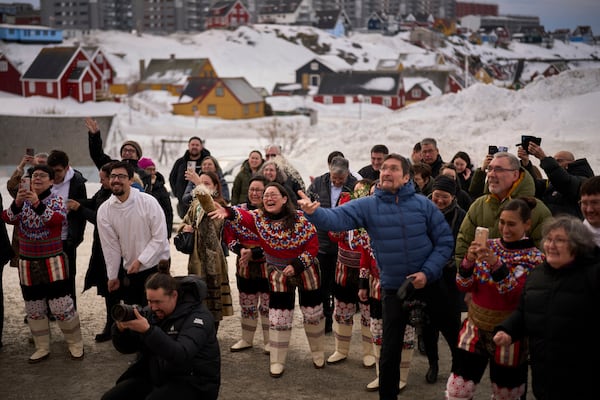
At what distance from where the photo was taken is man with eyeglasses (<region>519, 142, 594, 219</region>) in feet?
21.2

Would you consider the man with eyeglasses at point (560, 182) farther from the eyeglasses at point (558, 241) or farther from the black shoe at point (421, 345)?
the eyeglasses at point (558, 241)

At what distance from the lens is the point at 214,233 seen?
7172 millimetres

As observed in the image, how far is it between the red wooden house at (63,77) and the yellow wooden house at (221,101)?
7.07 m

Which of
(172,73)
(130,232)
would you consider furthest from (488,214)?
(172,73)

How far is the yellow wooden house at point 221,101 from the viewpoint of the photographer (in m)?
54.7

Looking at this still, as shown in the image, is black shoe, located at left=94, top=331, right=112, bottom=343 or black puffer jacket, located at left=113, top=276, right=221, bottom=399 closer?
black puffer jacket, located at left=113, top=276, right=221, bottom=399

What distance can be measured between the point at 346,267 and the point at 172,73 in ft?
203

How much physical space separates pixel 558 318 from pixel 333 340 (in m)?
4.00

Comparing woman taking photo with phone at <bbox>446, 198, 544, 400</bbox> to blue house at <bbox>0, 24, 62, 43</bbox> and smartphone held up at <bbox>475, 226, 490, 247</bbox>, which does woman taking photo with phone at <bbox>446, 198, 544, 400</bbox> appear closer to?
smartphone held up at <bbox>475, 226, 490, 247</bbox>

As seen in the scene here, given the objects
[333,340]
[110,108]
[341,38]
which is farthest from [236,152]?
[341,38]

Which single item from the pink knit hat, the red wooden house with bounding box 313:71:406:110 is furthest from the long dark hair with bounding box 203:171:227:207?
the red wooden house with bounding box 313:71:406:110

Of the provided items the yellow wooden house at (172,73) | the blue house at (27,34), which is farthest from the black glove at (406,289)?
the blue house at (27,34)

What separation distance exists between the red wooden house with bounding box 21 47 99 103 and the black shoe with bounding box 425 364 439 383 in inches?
1916

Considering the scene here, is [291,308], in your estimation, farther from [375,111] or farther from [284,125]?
[375,111]
